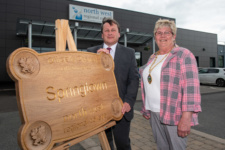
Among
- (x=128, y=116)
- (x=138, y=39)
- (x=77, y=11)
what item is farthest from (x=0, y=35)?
(x=128, y=116)

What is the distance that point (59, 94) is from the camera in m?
1.28

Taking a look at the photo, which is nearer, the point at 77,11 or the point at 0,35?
the point at 0,35

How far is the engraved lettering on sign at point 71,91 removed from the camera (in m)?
1.24

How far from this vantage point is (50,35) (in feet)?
53.7

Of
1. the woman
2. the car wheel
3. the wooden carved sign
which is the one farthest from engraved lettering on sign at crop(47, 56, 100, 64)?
the car wheel

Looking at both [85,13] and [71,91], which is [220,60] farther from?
[71,91]

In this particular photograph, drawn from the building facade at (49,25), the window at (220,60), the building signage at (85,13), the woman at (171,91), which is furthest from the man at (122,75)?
the window at (220,60)

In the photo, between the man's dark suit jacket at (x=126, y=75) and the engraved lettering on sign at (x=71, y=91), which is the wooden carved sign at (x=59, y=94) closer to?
the engraved lettering on sign at (x=71, y=91)

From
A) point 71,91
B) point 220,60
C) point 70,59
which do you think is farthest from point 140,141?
point 220,60

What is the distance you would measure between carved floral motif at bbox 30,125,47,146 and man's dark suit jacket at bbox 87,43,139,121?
40.7 inches

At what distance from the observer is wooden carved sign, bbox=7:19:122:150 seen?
3.63 ft

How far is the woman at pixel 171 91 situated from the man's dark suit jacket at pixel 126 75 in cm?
15

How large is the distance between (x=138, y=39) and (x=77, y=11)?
25.1 feet

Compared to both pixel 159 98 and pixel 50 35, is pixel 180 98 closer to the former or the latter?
pixel 159 98
